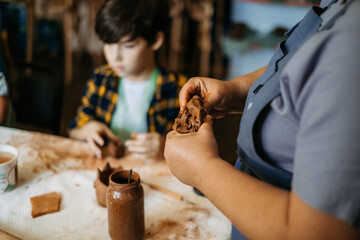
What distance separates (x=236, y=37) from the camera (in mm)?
4520

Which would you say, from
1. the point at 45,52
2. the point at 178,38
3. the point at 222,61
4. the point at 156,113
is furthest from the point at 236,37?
the point at 45,52

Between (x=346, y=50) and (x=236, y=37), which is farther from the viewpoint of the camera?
(x=236, y=37)

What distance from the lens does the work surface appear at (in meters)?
0.95

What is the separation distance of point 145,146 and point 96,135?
0.80ft

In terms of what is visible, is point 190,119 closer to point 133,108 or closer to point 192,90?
point 192,90

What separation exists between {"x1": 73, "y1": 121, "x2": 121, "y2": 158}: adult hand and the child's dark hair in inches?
18.5

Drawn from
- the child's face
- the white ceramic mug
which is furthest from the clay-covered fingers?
the child's face

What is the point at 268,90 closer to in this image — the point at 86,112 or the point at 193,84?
the point at 193,84

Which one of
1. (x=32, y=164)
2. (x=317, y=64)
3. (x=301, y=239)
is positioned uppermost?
(x=317, y=64)

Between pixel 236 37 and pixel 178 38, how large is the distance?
1021 mm

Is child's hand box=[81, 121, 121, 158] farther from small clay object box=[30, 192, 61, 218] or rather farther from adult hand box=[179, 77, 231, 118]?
adult hand box=[179, 77, 231, 118]

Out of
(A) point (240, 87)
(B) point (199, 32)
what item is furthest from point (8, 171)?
(B) point (199, 32)

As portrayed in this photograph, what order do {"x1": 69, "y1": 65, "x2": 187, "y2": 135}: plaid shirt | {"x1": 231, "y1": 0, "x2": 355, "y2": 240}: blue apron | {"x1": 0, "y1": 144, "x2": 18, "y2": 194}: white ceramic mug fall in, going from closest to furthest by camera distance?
{"x1": 231, "y1": 0, "x2": 355, "y2": 240}: blue apron → {"x1": 0, "y1": 144, "x2": 18, "y2": 194}: white ceramic mug → {"x1": 69, "y1": 65, "x2": 187, "y2": 135}: plaid shirt

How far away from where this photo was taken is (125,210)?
2.85 feet
